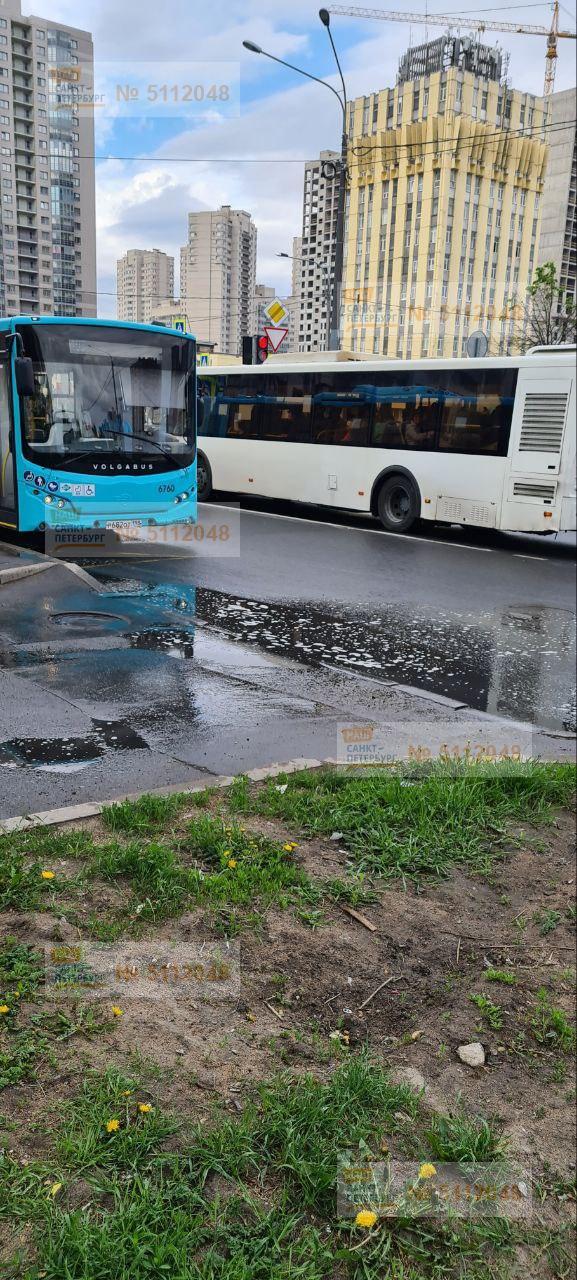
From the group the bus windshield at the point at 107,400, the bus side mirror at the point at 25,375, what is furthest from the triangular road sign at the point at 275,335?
the bus side mirror at the point at 25,375

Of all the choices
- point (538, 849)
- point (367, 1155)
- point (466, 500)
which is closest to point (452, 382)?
point (466, 500)

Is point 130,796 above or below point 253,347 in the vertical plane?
below

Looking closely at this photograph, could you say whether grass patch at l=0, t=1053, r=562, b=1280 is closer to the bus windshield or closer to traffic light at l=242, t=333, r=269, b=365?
the bus windshield

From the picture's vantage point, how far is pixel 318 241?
37688mm

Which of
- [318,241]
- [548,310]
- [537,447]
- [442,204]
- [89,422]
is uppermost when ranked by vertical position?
[442,204]

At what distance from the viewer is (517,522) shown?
15.3m

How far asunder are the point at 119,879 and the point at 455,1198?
67.3 inches

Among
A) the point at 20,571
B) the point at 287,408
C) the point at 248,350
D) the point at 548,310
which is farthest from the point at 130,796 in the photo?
the point at 548,310

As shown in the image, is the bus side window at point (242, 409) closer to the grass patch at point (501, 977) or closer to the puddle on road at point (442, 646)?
the puddle on road at point (442, 646)

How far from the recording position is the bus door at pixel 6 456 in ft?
39.2

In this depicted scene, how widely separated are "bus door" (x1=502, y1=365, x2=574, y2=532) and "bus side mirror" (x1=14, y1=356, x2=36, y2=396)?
745 centimetres

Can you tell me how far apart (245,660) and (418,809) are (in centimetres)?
359

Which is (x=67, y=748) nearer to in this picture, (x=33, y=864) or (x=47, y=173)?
(x=33, y=864)

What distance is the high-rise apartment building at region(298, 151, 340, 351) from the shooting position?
29.1m
